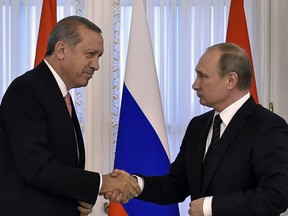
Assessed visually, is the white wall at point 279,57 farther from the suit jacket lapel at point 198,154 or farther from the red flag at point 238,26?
the suit jacket lapel at point 198,154

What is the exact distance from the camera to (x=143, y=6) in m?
3.61

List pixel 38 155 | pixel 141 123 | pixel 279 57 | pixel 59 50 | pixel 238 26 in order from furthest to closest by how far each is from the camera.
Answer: pixel 279 57 → pixel 238 26 → pixel 141 123 → pixel 59 50 → pixel 38 155

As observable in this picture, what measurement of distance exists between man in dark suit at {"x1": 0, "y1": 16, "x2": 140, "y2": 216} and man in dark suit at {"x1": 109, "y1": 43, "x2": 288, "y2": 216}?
449mm

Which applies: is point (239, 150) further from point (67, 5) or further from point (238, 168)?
point (67, 5)

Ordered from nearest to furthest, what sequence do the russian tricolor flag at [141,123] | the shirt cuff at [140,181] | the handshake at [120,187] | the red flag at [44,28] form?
the handshake at [120,187], the shirt cuff at [140,181], the russian tricolor flag at [141,123], the red flag at [44,28]

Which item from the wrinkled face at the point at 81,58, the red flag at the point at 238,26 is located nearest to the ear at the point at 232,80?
the wrinkled face at the point at 81,58

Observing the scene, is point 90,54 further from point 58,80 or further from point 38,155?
point 38,155

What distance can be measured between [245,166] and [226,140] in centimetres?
14

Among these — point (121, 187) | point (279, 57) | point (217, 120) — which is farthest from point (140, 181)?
point (279, 57)

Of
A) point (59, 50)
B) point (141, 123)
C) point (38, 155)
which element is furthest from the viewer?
point (141, 123)

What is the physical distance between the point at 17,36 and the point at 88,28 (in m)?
1.40

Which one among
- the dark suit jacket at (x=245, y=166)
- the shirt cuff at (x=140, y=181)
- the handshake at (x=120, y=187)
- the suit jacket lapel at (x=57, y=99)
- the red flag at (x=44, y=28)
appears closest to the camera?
the dark suit jacket at (x=245, y=166)

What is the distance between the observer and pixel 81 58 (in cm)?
262

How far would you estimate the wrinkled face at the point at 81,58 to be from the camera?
8.47ft
